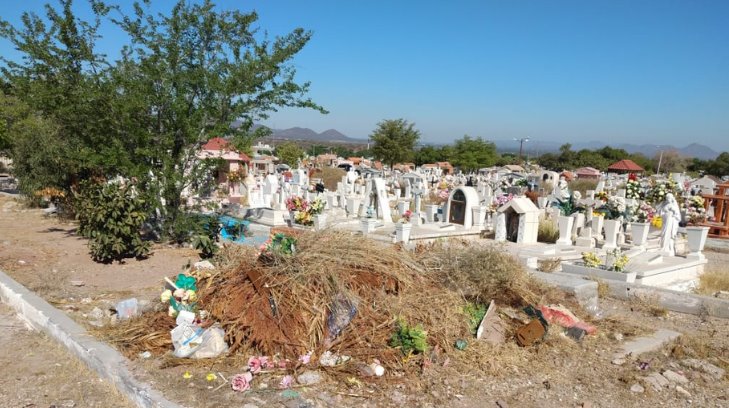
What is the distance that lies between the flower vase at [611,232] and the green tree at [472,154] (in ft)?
142

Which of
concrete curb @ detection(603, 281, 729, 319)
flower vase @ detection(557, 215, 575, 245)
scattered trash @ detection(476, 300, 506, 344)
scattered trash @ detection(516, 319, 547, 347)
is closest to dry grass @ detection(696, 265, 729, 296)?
concrete curb @ detection(603, 281, 729, 319)

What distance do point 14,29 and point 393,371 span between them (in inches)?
385

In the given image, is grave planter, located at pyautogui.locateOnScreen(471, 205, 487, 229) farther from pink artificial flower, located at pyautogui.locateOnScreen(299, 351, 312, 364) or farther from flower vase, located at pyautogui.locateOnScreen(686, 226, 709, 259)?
pink artificial flower, located at pyautogui.locateOnScreen(299, 351, 312, 364)

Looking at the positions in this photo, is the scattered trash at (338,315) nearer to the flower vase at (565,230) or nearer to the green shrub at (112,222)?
the green shrub at (112,222)

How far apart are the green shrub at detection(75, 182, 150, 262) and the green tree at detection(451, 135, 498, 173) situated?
4883 cm

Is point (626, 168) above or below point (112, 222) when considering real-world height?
below

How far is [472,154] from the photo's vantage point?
55062mm

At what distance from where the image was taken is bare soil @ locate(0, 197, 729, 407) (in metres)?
3.92

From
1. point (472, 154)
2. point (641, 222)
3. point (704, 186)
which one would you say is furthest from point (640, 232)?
point (472, 154)

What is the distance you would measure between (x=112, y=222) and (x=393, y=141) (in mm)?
38489

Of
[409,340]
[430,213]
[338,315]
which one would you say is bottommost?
[430,213]

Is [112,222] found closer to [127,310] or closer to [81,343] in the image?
[127,310]

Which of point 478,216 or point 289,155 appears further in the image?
point 289,155

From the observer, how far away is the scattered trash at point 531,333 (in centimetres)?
500
